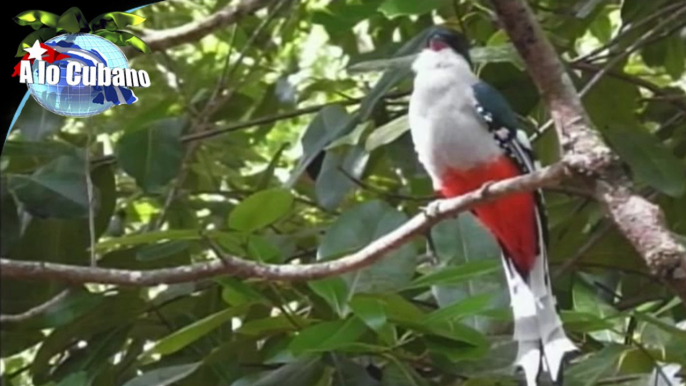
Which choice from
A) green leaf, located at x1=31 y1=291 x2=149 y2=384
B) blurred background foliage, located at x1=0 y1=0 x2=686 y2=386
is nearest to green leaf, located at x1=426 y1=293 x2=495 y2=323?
blurred background foliage, located at x1=0 y1=0 x2=686 y2=386

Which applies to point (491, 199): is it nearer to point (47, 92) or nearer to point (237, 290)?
point (237, 290)

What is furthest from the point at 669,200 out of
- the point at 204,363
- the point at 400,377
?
the point at 204,363

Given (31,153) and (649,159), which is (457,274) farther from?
(31,153)

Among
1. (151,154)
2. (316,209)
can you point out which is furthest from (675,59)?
(151,154)

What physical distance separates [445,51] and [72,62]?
24 centimetres

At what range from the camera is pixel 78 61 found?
0.59 m

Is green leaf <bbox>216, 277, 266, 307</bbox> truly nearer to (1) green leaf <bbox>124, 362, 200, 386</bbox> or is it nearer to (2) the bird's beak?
(1) green leaf <bbox>124, 362, 200, 386</bbox>

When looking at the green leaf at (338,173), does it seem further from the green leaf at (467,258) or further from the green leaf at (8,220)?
the green leaf at (8,220)

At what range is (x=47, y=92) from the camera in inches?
23.6

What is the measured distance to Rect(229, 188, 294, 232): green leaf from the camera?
62cm

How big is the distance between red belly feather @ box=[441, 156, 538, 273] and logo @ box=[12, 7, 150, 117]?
0.23 m

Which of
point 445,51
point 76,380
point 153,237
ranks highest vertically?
point 445,51

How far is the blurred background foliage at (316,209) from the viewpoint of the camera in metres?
0.57

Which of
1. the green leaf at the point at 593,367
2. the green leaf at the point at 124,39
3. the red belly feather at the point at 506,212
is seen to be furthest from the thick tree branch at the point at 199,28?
the green leaf at the point at 593,367
